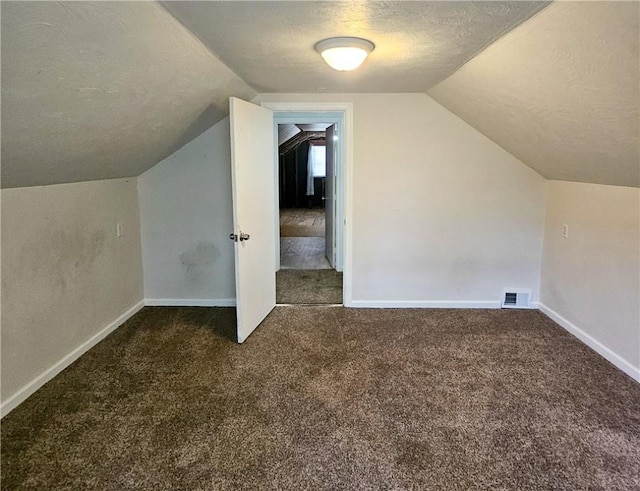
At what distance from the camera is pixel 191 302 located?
4.29 m

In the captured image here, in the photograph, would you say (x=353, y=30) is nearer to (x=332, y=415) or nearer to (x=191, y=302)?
(x=332, y=415)

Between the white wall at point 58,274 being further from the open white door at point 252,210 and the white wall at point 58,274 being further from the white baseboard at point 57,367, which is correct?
the open white door at point 252,210

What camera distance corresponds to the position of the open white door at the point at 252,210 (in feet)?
10.7

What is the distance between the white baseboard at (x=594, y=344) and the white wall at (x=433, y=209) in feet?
1.03

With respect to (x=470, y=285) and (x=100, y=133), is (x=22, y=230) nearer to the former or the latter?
(x=100, y=133)

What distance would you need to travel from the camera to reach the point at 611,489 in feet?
6.18

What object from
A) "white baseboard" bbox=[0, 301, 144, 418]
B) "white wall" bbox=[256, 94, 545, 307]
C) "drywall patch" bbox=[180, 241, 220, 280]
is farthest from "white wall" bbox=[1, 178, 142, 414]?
"white wall" bbox=[256, 94, 545, 307]

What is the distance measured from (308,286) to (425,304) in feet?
4.47

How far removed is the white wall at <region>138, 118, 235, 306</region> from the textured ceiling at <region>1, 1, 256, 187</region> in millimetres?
717

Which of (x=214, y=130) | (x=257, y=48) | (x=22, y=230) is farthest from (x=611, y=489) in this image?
(x=214, y=130)

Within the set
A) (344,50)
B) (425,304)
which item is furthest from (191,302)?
(344,50)

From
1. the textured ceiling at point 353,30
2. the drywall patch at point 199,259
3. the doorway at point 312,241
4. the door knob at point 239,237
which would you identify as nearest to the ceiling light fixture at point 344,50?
the textured ceiling at point 353,30

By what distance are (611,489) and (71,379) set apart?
9.97ft

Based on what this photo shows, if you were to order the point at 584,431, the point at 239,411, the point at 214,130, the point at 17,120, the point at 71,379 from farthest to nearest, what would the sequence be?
the point at 214,130 < the point at 71,379 < the point at 239,411 < the point at 584,431 < the point at 17,120
